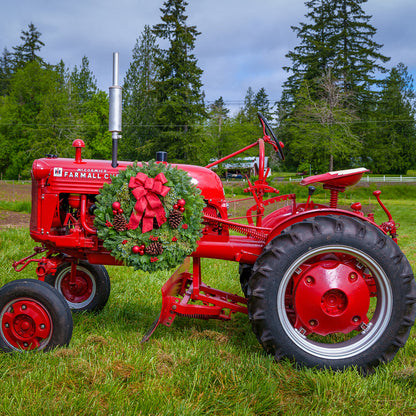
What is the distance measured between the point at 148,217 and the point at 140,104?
3282 centimetres

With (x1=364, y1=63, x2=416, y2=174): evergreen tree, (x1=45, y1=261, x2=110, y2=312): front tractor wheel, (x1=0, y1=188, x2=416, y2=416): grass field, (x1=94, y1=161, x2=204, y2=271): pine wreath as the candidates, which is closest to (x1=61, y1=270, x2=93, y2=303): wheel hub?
(x1=45, y1=261, x2=110, y2=312): front tractor wheel

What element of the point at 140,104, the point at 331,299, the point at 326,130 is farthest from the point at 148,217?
the point at 140,104

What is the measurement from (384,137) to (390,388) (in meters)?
44.3

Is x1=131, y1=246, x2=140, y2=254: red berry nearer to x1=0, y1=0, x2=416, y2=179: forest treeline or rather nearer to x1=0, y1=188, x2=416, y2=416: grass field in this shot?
x1=0, y1=188, x2=416, y2=416: grass field

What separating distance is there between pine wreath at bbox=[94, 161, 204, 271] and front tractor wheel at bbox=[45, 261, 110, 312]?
1.29m

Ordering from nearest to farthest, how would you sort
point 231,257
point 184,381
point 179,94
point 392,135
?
1. point 184,381
2. point 231,257
3. point 179,94
4. point 392,135

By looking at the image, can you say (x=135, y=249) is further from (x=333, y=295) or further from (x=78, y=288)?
(x=78, y=288)

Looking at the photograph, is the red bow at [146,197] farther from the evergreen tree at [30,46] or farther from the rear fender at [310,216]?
the evergreen tree at [30,46]

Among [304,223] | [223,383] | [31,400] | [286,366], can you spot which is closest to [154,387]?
[223,383]

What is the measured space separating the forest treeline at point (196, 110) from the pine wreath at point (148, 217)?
75.1 ft

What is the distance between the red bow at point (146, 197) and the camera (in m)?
2.83

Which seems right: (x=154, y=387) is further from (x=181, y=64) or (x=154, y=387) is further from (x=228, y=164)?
(x=181, y=64)

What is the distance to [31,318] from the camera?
9.27 ft

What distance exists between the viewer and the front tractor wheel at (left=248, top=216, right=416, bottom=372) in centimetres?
265
